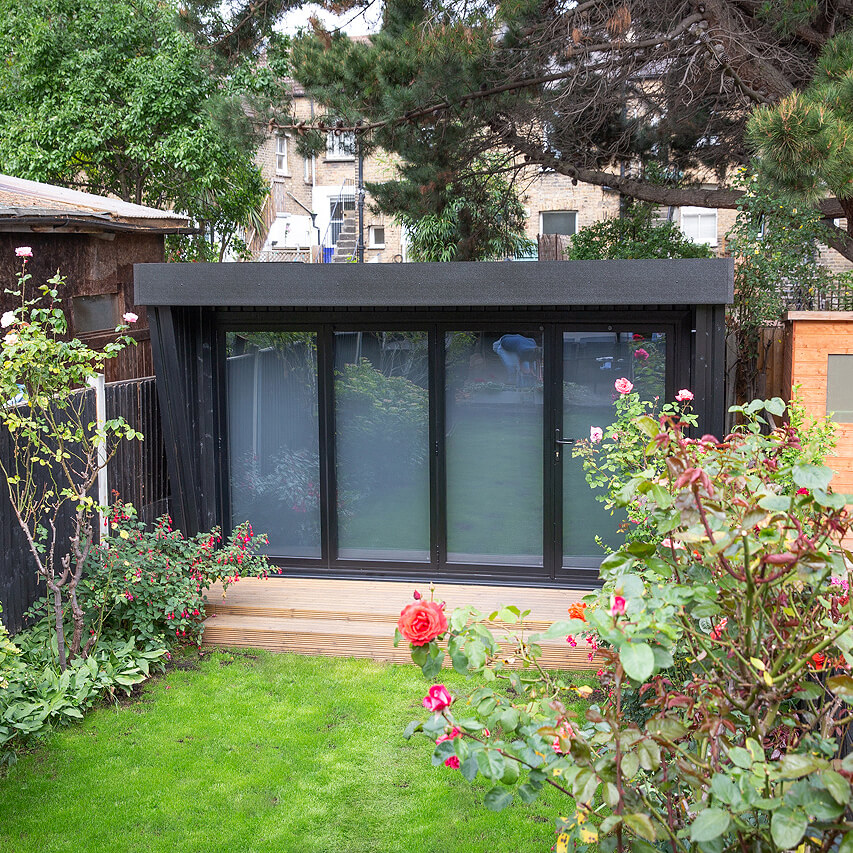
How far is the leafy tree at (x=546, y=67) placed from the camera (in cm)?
929

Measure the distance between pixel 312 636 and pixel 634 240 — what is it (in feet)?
30.2

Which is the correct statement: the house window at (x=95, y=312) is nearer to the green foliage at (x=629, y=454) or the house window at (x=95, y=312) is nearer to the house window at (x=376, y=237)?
the green foliage at (x=629, y=454)

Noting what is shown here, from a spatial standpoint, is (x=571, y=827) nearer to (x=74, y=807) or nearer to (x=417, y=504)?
(x=74, y=807)

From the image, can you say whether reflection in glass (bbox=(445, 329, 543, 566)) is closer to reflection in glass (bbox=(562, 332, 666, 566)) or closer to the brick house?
reflection in glass (bbox=(562, 332, 666, 566))

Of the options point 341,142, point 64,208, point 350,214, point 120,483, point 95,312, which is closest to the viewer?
point 120,483

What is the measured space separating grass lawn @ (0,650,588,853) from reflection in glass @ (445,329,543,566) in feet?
5.19

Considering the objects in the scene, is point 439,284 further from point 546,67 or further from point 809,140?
point 546,67

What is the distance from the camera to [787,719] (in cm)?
246

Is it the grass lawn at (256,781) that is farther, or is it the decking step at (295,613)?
the decking step at (295,613)

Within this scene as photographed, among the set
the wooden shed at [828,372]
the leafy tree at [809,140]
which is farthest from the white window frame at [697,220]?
the leafy tree at [809,140]

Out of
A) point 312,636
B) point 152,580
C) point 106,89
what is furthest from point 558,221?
point 152,580

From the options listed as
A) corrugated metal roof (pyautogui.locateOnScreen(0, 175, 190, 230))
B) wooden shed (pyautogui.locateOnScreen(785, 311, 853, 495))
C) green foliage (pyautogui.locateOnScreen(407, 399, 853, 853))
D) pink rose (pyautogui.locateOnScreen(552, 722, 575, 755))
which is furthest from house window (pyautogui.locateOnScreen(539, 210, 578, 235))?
pink rose (pyautogui.locateOnScreen(552, 722, 575, 755))

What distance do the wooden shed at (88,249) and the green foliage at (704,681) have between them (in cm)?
644

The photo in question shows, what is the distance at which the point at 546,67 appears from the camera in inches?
408
